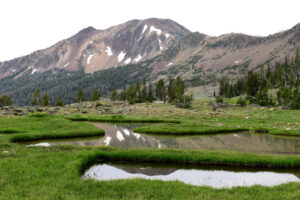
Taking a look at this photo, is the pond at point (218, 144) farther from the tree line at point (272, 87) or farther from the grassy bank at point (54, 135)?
the tree line at point (272, 87)

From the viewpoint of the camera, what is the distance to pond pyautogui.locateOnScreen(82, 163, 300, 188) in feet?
46.8

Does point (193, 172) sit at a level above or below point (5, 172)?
below

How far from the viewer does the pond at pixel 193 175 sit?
14.3 m

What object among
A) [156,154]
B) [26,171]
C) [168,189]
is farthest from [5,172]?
[156,154]

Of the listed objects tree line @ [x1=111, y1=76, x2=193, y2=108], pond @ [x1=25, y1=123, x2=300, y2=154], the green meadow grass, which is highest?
tree line @ [x1=111, y1=76, x2=193, y2=108]

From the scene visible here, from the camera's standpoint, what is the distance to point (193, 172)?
16281 mm

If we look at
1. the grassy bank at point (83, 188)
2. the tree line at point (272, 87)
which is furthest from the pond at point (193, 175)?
the tree line at point (272, 87)

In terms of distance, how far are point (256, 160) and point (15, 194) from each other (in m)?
18.0

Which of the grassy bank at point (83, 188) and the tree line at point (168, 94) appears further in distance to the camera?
the tree line at point (168, 94)

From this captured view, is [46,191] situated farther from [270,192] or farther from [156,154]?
[270,192]

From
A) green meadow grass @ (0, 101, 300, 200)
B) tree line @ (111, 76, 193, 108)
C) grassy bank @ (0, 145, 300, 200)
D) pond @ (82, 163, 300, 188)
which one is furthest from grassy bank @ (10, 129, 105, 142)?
tree line @ (111, 76, 193, 108)

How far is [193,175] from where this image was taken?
15570 millimetres

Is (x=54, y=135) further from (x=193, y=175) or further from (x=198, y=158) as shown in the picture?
(x=193, y=175)

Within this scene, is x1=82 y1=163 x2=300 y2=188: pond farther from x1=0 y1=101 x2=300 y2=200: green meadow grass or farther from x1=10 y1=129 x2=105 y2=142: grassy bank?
x1=10 y1=129 x2=105 y2=142: grassy bank
